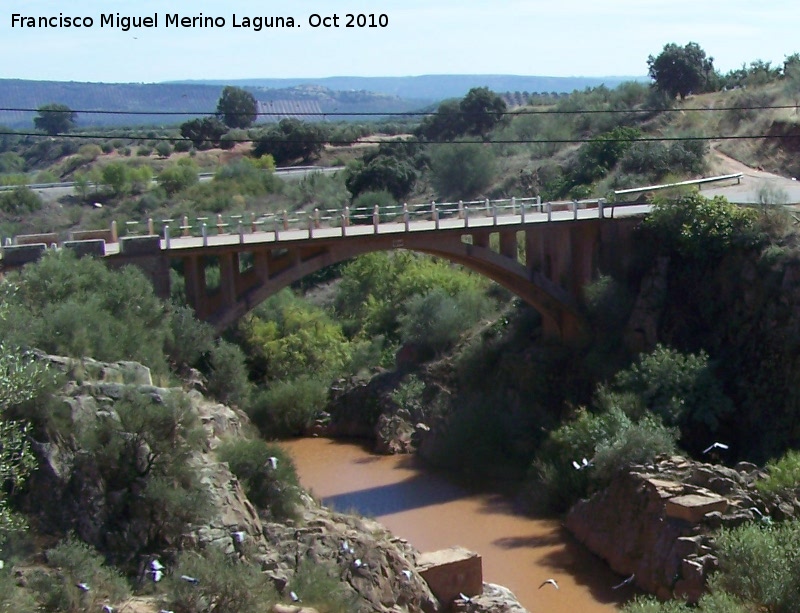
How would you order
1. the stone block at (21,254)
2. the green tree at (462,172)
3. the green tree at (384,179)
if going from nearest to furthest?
the stone block at (21,254) → the green tree at (462,172) → the green tree at (384,179)

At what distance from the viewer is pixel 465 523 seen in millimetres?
29078

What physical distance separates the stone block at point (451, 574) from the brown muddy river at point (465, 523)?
2591mm

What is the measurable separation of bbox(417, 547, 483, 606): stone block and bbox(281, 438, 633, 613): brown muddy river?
102 inches

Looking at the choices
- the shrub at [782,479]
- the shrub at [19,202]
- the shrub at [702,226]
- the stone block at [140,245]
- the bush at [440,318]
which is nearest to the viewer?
the shrub at [782,479]

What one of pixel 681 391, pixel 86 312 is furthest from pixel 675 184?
pixel 86 312

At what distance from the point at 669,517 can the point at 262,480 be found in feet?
27.7

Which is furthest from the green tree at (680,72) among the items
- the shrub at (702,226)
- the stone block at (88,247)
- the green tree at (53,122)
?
the green tree at (53,122)

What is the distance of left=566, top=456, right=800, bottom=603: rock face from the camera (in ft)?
73.4

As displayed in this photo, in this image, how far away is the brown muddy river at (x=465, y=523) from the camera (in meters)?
24.7

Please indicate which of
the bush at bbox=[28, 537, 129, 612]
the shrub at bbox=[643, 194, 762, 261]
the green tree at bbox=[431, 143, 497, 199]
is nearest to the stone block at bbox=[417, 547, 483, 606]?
the bush at bbox=[28, 537, 129, 612]

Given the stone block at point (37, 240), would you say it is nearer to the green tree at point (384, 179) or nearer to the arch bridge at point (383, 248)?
the arch bridge at point (383, 248)

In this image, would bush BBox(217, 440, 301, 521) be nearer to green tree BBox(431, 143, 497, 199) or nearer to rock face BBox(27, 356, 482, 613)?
rock face BBox(27, 356, 482, 613)

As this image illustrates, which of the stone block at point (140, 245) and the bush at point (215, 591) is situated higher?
the stone block at point (140, 245)

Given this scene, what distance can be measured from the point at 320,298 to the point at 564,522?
22471 mm
